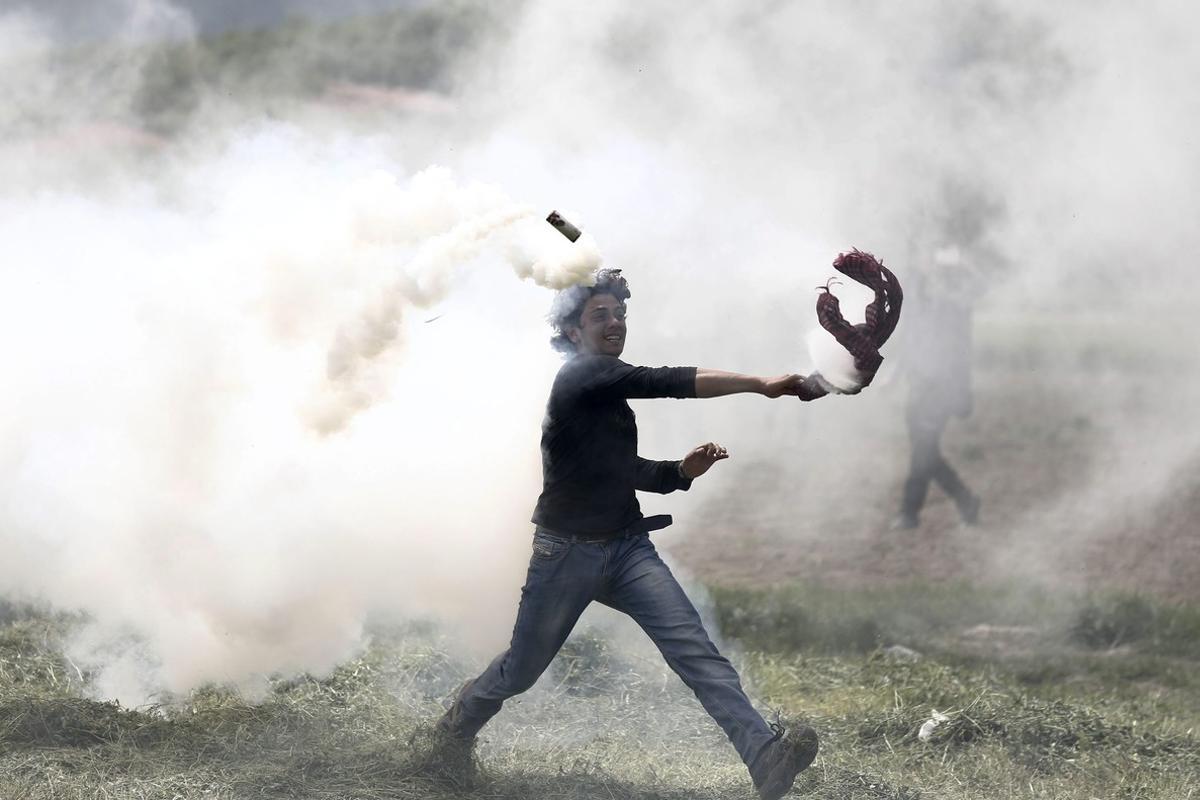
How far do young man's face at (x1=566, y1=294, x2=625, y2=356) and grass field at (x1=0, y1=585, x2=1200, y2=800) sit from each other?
1702 millimetres

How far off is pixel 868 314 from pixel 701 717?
255cm

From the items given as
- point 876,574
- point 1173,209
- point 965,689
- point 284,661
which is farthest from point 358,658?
point 1173,209

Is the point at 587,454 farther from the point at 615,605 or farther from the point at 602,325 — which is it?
the point at 615,605

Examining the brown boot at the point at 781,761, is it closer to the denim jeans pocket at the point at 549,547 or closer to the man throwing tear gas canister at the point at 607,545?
the man throwing tear gas canister at the point at 607,545

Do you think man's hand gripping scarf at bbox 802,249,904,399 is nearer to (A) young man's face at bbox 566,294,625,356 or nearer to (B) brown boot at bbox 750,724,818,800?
(A) young man's face at bbox 566,294,625,356

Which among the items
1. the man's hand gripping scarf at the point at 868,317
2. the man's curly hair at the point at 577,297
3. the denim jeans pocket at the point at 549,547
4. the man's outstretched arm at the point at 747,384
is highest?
the man's curly hair at the point at 577,297

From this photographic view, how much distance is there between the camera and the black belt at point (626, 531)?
5316 millimetres

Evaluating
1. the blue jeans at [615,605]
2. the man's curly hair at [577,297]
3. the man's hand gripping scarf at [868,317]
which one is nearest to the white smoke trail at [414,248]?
the man's curly hair at [577,297]

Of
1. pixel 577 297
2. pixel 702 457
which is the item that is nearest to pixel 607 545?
pixel 702 457

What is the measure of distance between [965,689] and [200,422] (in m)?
3.97

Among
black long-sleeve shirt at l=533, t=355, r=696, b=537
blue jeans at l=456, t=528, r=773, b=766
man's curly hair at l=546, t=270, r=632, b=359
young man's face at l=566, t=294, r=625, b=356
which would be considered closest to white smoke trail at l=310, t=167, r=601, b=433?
man's curly hair at l=546, t=270, r=632, b=359

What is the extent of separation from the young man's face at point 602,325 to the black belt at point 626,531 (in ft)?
2.08

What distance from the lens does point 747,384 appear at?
483cm

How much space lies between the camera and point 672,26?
9945 millimetres
